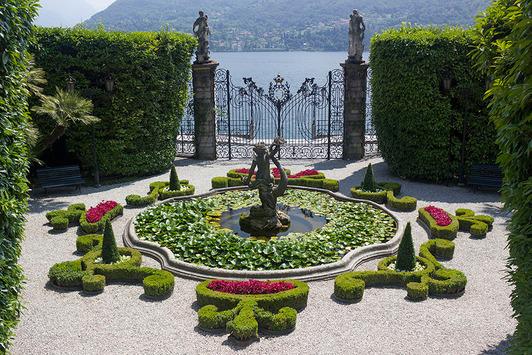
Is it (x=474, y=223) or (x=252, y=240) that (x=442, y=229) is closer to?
(x=474, y=223)

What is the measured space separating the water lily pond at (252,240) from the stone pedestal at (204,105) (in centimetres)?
741

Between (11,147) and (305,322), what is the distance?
596 cm

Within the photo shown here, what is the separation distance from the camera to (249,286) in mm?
10883

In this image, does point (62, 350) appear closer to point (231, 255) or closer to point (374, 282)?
point (231, 255)

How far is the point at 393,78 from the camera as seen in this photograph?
20.3 meters

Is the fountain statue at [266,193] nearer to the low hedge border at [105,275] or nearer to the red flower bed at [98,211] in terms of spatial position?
the low hedge border at [105,275]

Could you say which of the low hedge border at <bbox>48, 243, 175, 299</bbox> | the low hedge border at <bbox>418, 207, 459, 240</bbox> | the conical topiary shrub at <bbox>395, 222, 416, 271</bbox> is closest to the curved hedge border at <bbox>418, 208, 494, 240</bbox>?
the low hedge border at <bbox>418, 207, 459, 240</bbox>

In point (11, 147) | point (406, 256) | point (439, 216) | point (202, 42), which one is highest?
point (202, 42)

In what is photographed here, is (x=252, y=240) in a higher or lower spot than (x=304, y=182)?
lower

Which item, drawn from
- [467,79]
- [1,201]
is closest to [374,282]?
[1,201]

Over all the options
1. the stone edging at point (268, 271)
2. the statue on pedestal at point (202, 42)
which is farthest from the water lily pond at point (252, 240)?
the statue on pedestal at point (202, 42)

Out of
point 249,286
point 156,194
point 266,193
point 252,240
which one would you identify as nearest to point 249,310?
point 249,286

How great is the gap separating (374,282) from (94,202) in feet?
33.8

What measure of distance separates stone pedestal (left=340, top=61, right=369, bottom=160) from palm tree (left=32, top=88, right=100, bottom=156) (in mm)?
10829
